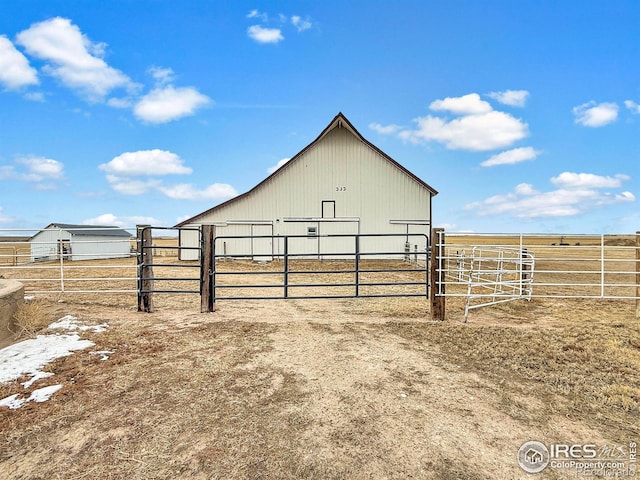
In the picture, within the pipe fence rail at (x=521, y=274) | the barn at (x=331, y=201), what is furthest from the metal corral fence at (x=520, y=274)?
the barn at (x=331, y=201)

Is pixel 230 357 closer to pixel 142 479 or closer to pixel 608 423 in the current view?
pixel 142 479

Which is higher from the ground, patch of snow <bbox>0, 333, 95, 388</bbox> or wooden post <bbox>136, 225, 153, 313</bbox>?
wooden post <bbox>136, 225, 153, 313</bbox>

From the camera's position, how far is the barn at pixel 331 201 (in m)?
18.1

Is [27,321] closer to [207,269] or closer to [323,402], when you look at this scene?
[207,269]

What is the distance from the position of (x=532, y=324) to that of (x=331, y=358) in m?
4.11

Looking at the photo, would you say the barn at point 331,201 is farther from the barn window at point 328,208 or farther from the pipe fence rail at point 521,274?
the pipe fence rail at point 521,274

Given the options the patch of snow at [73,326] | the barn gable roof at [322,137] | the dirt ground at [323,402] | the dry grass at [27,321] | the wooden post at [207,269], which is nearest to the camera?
the dirt ground at [323,402]

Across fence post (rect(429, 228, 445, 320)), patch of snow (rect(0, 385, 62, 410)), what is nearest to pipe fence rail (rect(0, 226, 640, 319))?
fence post (rect(429, 228, 445, 320))

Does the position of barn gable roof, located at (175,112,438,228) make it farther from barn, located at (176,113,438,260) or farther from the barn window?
the barn window

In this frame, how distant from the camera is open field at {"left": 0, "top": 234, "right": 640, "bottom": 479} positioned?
2.38 m

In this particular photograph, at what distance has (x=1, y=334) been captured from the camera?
4.73 m

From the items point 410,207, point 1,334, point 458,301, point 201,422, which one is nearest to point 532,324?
point 458,301

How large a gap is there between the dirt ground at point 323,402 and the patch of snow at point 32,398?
0.37 ft

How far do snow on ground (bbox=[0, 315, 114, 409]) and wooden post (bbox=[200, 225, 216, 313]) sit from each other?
171 centimetres
